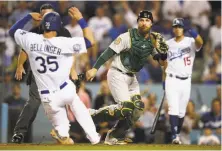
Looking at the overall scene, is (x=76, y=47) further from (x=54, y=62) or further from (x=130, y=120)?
(x=130, y=120)

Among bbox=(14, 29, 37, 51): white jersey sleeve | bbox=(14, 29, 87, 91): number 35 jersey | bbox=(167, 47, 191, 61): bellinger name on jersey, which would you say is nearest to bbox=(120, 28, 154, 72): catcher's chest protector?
bbox=(14, 29, 87, 91): number 35 jersey

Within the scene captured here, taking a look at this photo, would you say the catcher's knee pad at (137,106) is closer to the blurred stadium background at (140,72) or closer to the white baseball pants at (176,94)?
the blurred stadium background at (140,72)

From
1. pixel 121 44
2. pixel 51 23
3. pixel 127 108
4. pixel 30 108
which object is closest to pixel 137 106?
pixel 127 108

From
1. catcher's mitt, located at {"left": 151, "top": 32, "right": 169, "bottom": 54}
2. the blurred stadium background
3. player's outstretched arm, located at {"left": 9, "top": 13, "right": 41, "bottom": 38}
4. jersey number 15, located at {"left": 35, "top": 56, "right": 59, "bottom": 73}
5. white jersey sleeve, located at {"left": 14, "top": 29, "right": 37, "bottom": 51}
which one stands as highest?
player's outstretched arm, located at {"left": 9, "top": 13, "right": 41, "bottom": 38}

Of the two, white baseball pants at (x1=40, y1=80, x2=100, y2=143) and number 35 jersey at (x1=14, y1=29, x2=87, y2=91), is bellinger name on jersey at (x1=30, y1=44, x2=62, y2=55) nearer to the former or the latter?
number 35 jersey at (x1=14, y1=29, x2=87, y2=91)

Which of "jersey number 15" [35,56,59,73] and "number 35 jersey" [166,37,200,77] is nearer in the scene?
"jersey number 15" [35,56,59,73]
